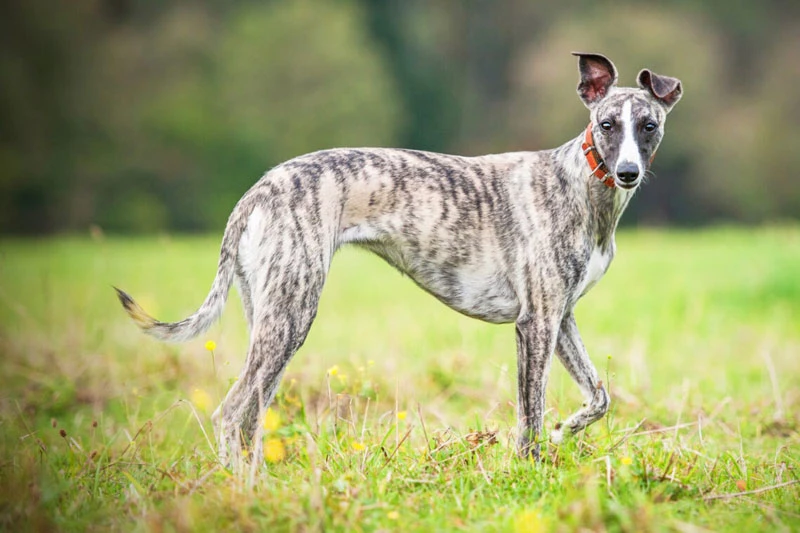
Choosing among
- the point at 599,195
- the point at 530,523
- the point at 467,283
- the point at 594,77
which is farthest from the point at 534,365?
the point at 594,77

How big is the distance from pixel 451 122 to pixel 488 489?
33574 millimetres

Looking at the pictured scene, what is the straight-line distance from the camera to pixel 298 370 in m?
6.94

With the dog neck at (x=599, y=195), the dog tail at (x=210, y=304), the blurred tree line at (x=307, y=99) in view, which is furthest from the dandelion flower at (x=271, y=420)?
the blurred tree line at (x=307, y=99)

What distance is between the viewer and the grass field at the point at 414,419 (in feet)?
11.8

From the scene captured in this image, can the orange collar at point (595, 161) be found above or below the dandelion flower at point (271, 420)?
above

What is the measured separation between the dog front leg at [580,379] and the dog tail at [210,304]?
186cm

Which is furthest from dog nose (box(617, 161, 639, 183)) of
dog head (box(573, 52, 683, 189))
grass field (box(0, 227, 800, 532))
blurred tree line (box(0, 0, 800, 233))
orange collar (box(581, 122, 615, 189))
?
blurred tree line (box(0, 0, 800, 233))

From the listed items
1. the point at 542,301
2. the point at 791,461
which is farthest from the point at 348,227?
the point at 791,461

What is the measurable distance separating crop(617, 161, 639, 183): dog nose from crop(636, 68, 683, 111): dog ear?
0.60 meters

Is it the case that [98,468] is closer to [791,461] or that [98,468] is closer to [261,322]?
[261,322]

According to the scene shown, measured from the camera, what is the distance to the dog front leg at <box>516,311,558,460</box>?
177 inches

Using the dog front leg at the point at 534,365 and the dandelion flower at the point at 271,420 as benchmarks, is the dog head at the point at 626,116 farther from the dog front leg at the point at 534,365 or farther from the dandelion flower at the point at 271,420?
the dandelion flower at the point at 271,420

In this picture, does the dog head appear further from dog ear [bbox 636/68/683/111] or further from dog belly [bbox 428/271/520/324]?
dog belly [bbox 428/271/520/324]

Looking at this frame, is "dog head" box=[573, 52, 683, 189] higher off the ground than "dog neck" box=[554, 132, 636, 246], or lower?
higher
